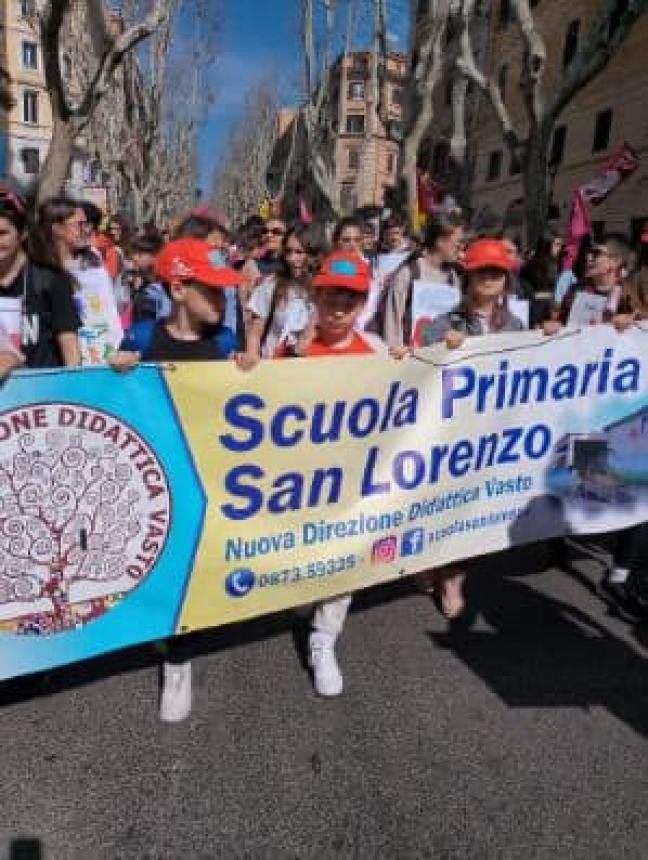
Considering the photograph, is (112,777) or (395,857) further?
(112,777)

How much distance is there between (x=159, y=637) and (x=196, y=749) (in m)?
0.43

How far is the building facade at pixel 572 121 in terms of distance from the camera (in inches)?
891

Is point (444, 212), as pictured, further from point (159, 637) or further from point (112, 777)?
point (112, 777)

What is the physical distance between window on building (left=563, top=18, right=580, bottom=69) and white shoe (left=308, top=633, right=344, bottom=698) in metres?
27.9

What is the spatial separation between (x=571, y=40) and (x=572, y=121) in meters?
2.77

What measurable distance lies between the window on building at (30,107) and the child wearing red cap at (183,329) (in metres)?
61.3

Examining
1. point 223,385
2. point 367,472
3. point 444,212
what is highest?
point 444,212

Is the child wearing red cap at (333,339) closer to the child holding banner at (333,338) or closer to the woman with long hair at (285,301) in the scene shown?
the child holding banner at (333,338)

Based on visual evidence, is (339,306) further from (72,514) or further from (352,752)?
(352,752)

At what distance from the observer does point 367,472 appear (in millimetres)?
2850

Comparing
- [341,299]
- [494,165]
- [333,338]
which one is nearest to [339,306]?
[341,299]

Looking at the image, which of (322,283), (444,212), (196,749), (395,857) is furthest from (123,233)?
(395,857)

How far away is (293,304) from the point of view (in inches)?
179

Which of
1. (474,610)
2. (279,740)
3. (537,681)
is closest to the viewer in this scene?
(279,740)
